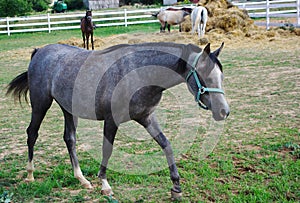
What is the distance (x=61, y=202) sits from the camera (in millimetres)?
3805

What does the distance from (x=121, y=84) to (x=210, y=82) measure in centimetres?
83

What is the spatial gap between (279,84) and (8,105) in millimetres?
5427

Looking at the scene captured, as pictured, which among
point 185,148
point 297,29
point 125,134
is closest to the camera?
point 185,148

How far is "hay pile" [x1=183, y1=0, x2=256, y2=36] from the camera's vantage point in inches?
662

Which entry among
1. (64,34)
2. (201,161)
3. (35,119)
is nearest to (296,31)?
(64,34)

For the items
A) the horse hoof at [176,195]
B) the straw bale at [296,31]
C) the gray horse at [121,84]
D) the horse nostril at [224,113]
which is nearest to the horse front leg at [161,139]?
the gray horse at [121,84]

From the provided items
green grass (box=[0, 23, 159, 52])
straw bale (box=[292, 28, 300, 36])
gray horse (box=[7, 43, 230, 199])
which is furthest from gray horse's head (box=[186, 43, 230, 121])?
green grass (box=[0, 23, 159, 52])

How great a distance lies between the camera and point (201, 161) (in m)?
4.68

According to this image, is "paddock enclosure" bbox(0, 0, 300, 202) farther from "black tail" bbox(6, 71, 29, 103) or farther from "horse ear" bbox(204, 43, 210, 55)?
"horse ear" bbox(204, 43, 210, 55)

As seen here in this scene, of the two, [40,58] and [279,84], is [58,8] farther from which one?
[40,58]

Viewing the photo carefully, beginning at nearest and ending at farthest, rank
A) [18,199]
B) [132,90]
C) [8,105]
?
[132,90] → [18,199] → [8,105]

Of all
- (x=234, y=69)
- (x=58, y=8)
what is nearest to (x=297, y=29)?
(x=234, y=69)

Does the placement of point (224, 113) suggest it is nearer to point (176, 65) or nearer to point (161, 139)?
point (176, 65)

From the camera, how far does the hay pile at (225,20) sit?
16.8m
